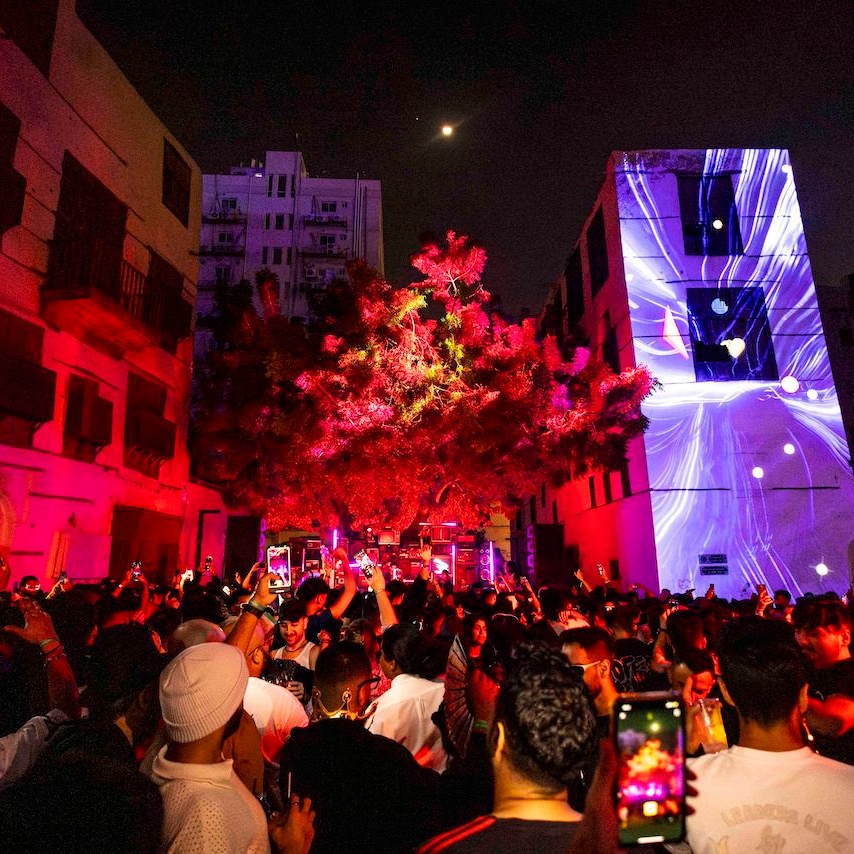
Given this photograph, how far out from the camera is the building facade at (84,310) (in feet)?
40.2

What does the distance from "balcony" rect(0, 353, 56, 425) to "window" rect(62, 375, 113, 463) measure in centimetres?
105

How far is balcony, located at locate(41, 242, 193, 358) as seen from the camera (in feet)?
42.9

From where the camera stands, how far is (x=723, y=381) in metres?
19.0

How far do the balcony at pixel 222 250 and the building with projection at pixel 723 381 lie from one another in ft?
84.2

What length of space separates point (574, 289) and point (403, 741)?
24.9 metres

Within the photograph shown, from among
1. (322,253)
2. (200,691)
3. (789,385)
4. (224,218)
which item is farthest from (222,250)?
(200,691)

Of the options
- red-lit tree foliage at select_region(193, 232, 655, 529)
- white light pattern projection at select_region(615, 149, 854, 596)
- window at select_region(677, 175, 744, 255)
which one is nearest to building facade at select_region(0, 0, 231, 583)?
red-lit tree foliage at select_region(193, 232, 655, 529)

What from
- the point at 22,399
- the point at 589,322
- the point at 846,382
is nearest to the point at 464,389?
the point at 589,322

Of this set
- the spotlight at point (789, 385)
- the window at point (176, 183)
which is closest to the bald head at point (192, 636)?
the window at point (176, 183)

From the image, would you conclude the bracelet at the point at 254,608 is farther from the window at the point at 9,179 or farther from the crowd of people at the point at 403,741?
the window at the point at 9,179

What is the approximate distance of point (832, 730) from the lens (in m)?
2.93

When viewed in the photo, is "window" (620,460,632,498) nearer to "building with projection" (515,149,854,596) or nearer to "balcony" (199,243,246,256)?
"building with projection" (515,149,854,596)

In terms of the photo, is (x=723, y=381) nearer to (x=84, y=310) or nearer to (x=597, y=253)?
(x=597, y=253)

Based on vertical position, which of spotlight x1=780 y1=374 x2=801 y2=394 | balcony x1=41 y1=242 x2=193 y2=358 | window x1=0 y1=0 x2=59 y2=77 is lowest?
spotlight x1=780 y1=374 x2=801 y2=394
